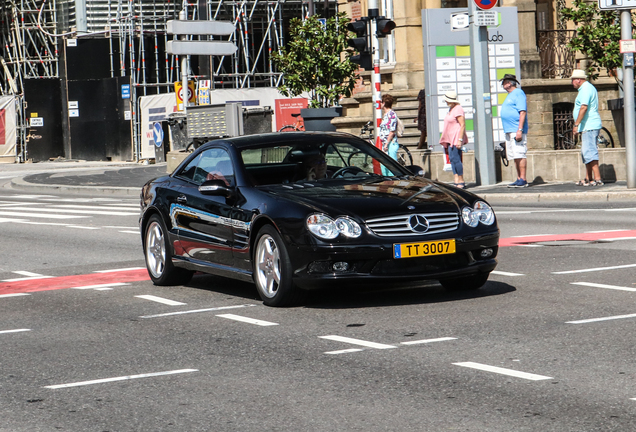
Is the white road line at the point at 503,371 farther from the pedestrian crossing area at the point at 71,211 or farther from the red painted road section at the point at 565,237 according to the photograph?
the pedestrian crossing area at the point at 71,211

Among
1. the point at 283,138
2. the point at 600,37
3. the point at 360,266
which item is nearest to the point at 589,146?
the point at 600,37

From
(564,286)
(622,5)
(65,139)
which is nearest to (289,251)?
(564,286)

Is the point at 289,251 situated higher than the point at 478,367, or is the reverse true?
the point at 289,251

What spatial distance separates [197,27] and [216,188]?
20181mm

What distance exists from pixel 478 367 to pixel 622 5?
13524mm

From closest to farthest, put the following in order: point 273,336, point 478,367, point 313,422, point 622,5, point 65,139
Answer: point 313,422 → point 478,367 → point 273,336 → point 622,5 → point 65,139

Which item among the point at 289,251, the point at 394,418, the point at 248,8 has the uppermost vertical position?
the point at 248,8

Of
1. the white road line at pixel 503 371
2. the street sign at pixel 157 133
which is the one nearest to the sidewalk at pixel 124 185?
the street sign at pixel 157 133

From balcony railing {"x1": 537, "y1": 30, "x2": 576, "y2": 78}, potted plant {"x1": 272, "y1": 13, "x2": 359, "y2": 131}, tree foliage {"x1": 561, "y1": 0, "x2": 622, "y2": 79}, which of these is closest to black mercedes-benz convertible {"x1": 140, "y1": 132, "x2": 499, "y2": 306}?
tree foliage {"x1": 561, "y1": 0, "x2": 622, "y2": 79}

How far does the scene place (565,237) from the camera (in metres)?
13.1

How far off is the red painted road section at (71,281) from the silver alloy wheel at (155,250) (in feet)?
1.23

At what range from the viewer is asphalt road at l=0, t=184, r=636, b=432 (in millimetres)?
5344

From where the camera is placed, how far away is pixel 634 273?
32.2 ft

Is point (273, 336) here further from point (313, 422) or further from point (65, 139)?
point (65, 139)
